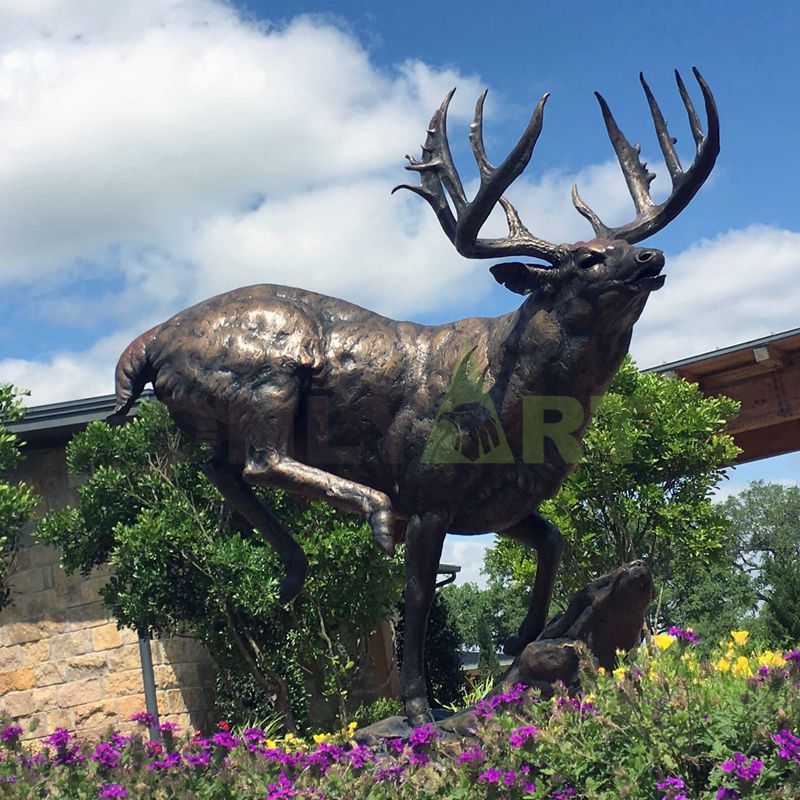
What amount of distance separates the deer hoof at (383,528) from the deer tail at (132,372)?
1.43m

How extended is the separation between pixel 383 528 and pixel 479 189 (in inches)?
64.4

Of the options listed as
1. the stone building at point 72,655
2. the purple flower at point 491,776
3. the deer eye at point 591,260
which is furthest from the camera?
the stone building at point 72,655

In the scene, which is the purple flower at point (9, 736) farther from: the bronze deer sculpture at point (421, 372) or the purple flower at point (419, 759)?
the purple flower at point (419, 759)

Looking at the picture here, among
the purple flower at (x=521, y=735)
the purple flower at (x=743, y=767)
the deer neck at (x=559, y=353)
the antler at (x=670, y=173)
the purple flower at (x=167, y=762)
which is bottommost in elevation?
the purple flower at (x=743, y=767)

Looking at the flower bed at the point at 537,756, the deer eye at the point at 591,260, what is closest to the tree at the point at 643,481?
the deer eye at the point at 591,260

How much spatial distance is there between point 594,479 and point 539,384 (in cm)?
630

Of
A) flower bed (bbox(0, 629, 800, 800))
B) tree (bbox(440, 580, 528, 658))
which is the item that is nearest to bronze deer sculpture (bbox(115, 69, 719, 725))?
flower bed (bbox(0, 629, 800, 800))

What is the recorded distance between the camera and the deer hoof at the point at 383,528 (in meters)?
4.47

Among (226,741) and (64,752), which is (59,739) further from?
(226,741)

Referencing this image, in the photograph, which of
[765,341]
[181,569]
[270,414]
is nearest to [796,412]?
[765,341]

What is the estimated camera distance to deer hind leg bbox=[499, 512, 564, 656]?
5.23 metres

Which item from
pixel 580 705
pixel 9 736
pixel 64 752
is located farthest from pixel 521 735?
pixel 9 736

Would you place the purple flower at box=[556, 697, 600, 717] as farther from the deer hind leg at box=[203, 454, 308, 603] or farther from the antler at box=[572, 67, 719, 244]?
the antler at box=[572, 67, 719, 244]

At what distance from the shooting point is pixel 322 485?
15.4ft
